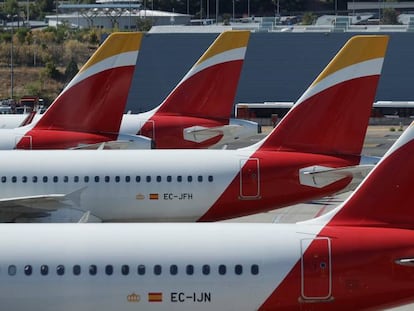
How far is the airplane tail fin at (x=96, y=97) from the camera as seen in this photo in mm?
33750

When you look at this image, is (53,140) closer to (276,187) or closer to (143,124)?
(143,124)

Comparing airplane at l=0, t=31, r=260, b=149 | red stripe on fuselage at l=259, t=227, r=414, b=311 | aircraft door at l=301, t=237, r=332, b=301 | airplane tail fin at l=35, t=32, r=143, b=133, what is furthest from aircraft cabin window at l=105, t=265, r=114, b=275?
airplane tail fin at l=35, t=32, r=143, b=133

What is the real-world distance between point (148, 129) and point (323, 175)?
12602 mm

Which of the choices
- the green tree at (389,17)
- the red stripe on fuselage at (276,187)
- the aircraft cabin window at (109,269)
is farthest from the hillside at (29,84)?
the aircraft cabin window at (109,269)

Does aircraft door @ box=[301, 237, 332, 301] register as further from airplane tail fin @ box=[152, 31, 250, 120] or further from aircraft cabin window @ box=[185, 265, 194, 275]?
airplane tail fin @ box=[152, 31, 250, 120]

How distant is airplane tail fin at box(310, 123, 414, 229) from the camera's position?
18.6 metres

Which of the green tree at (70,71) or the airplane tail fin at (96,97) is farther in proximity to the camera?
the green tree at (70,71)

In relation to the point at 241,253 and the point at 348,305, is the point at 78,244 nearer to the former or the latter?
the point at 241,253

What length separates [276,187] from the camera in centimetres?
2812

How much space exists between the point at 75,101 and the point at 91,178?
5908 millimetres

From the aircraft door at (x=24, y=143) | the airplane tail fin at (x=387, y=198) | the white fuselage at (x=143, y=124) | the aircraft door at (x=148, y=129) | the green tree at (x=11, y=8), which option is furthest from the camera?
the green tree at (x=11, y=8)

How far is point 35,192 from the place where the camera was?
93.8 ft

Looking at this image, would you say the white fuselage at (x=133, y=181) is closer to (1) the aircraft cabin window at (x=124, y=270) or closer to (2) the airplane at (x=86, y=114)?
(2) the airplane at (x=86, y=114)

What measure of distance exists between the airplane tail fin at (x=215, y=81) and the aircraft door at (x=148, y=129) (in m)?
1.08
